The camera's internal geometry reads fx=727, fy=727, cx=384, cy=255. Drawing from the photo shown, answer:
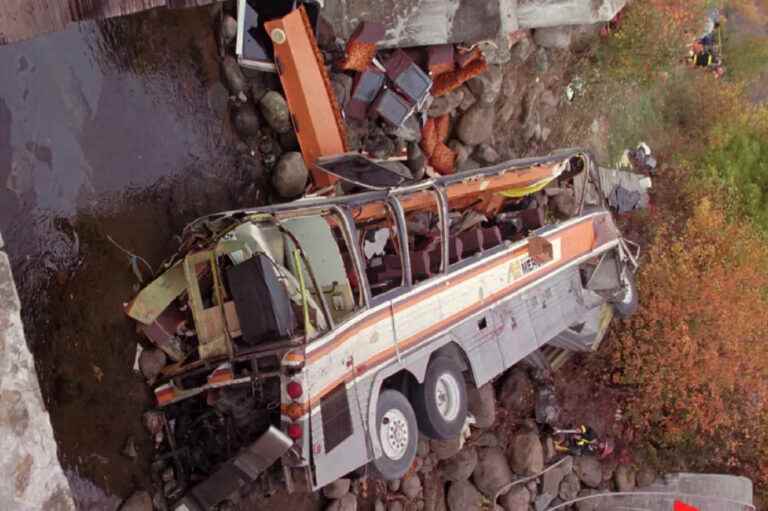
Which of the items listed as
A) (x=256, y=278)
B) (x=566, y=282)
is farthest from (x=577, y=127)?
(x=256, y=278)

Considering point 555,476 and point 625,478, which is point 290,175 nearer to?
point 555,476

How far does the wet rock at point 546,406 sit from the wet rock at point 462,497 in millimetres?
1778

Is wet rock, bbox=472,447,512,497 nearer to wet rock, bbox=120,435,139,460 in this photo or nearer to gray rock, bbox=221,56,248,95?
wet rock, bbox=120,435,139,460

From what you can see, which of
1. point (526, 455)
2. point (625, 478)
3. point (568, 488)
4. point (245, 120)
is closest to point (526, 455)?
point (526, 455)

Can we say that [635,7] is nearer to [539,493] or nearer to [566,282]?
[566,282]

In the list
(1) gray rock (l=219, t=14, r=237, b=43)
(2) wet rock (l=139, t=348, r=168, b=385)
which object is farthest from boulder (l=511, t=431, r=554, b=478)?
(1) gray rock (l=219, t=14, r=237, b=43)

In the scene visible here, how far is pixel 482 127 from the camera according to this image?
36.5 feet

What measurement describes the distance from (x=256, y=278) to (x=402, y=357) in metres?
1.71

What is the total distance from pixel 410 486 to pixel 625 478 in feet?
15.6

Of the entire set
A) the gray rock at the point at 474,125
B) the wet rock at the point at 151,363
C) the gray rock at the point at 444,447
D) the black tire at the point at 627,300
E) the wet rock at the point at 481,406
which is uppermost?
the gray rock at the point at 474,125

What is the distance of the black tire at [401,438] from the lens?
22.2 feet

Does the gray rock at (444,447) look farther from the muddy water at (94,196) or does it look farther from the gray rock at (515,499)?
the muddy water at (94,196)

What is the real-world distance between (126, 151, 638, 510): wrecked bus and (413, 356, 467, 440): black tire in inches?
0.8

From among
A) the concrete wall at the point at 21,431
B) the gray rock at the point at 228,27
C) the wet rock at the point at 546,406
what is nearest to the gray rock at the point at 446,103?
the gray rock at the point at 228,27
